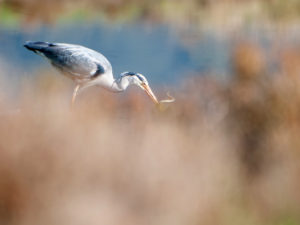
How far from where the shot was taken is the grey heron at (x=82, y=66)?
4660 millimetres

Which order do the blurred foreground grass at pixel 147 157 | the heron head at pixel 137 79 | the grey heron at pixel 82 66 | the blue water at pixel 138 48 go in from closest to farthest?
the blurred foreground grass at pixel 147 157 → the grey heron at pixel 82 66 → the heron head at pixel 137 79 → the blue water at pixel 138 48

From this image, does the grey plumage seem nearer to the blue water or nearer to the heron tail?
the heron tail

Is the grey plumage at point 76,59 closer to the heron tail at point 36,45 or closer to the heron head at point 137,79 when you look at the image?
the heron tail at point 36,45

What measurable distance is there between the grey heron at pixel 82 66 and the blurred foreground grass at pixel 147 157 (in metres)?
0.13

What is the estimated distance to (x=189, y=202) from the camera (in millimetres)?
4035

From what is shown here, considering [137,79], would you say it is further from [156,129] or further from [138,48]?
[138,48]

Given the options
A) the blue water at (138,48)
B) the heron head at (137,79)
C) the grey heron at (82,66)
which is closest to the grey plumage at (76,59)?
the grey heron at (82,66)

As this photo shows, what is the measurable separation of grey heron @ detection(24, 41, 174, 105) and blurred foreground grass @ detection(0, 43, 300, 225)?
13 centimetres

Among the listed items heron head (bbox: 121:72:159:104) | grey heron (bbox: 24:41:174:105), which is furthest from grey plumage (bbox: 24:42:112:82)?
heron head (bbox: 121:72:159:104)

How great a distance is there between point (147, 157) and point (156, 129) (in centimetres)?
50

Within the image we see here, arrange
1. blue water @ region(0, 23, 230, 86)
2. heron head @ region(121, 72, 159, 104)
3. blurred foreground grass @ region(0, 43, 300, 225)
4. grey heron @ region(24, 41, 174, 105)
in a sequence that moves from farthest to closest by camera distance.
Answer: blue water @ region(0, 23, 230, 86), heron head @ region(121, 72, 159, 104), grey heron @ region(24, 41, 174, 105), blurred foreground grass @ region(0, 43, 300, 225)

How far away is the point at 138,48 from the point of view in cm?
671

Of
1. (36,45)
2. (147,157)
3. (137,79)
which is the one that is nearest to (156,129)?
(137,79)

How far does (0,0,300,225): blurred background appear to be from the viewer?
3848mm
